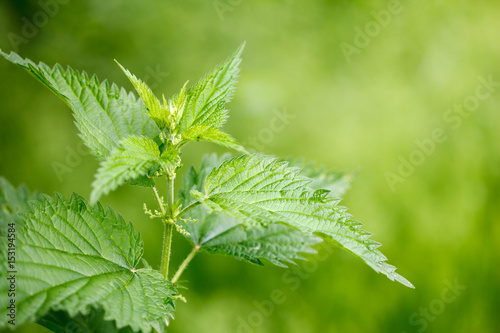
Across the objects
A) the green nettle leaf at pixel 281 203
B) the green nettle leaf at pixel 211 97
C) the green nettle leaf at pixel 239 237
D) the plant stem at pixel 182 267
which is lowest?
the plant stem at pixel 182 267

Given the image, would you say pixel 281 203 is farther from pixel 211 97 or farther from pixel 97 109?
pixel 97 109

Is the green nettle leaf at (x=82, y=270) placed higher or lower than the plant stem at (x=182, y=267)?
lower

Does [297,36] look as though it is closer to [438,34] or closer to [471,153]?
[438,34]

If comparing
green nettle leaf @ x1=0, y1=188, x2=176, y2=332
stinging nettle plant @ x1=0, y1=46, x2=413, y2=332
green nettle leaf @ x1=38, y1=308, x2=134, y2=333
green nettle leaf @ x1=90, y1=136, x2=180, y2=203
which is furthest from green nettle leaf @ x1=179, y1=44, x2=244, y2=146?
green nettle leaf @ x1=38, y1=308, x2=134, y2=333

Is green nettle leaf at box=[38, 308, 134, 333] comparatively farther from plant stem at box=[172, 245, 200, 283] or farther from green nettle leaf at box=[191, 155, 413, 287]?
green nettle leaf at box=[191, 155, 413, 287]

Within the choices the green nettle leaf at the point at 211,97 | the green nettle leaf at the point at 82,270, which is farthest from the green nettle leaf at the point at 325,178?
the green nettle leaf at the point at 82,270

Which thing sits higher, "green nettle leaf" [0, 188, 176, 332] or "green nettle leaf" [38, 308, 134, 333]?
"green nettle leaf" [0, 188, 176, 332]

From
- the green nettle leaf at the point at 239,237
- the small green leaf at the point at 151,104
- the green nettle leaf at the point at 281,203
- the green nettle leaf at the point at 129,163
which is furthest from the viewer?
the green nettle leaf at the point at 239,237

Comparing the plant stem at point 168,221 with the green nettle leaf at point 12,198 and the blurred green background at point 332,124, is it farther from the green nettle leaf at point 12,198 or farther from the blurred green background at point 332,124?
the blurred green background at point 332,124
